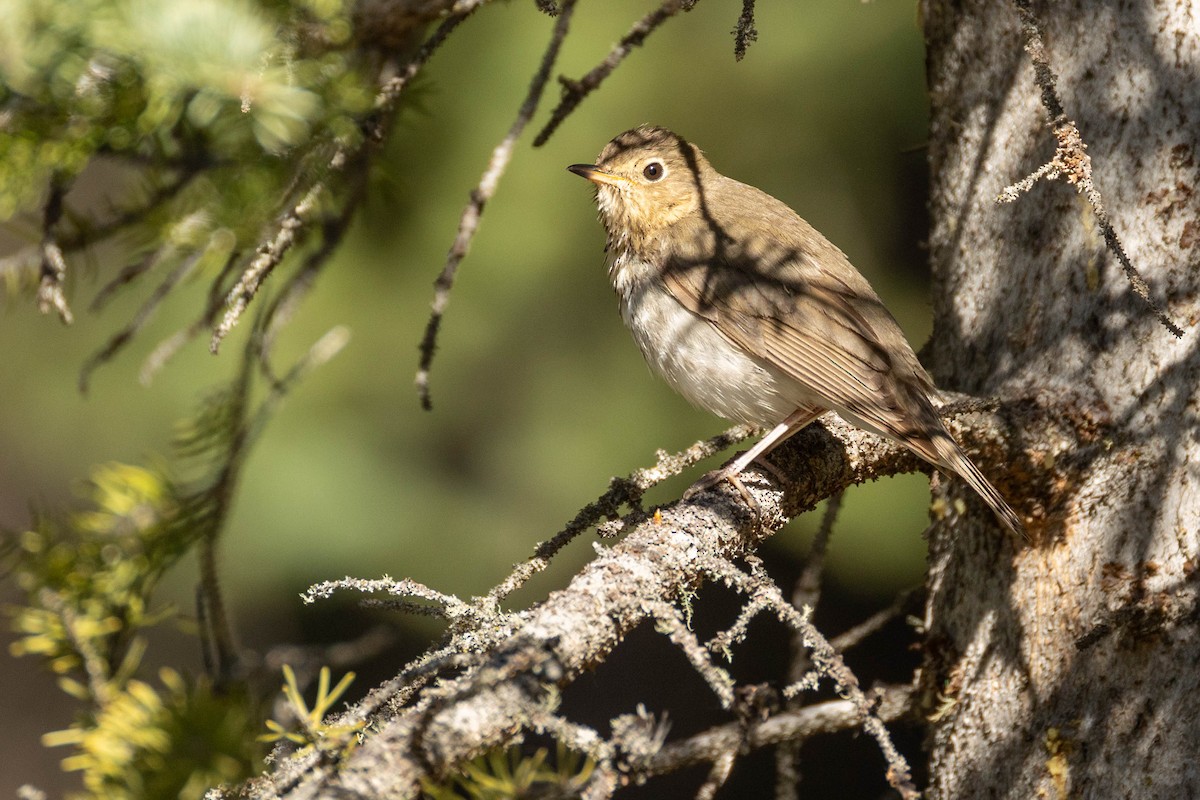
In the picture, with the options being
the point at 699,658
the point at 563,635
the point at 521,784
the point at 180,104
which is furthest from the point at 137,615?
the point at 699,658

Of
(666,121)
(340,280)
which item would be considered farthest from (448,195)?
(666,121)

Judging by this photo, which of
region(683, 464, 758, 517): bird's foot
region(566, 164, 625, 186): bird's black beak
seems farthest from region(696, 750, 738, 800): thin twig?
region(566, 164, 625, 186): bird's black beak

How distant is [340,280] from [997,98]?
107 inches

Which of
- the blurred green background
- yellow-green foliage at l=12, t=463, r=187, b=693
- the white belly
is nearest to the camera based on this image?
yellow-green foliage at l=12, t=463, r=187, b=693

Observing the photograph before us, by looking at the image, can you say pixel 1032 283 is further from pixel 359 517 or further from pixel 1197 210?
pixel 359 517

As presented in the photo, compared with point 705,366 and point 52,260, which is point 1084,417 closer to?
point 705,366

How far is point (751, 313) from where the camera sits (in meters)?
3.18

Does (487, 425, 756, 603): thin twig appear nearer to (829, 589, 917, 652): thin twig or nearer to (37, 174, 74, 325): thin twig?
(829, 589, 917, 652): thin twig

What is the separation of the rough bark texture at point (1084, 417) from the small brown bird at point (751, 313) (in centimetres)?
28

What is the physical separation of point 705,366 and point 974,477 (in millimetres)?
941

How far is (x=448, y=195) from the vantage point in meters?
4.49

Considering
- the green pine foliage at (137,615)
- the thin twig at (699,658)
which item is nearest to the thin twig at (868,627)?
the thin twig at (699,658)

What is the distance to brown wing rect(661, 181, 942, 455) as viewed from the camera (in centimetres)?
285

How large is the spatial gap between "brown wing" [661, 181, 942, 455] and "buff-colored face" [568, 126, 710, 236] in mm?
152
